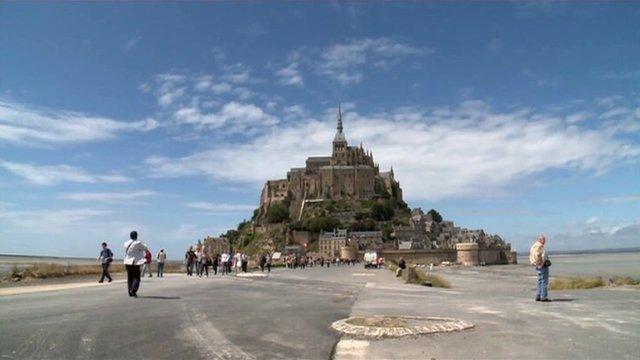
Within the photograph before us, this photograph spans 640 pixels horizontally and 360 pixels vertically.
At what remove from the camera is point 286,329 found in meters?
8.38

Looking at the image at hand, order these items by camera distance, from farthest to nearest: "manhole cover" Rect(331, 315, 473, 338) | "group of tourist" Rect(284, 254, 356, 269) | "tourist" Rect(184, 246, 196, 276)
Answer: "group of tourist" Rect(284, 254, 356, 269) → "tourist" Rect(184, 246, 196, 276) → "manhole cover" Rect(331, 315, 473, 338)

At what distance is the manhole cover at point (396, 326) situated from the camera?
25.4ft

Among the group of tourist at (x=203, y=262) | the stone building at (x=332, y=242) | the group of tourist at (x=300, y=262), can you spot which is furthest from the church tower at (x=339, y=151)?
the group of tourist at (x=203, y=262)

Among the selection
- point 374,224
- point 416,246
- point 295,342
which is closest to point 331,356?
point 295,342

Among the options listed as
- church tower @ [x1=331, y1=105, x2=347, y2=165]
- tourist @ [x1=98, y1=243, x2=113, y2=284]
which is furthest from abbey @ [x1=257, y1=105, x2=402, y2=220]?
tourist @ [x1=98, y1=243, x2=113, y2=284]

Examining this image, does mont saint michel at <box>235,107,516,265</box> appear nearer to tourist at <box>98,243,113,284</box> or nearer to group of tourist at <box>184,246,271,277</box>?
group of tourist at <box>184,246,271,277</box>

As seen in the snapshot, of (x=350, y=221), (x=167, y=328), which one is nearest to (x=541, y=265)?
(x=167, y=328)

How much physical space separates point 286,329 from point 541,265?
25.0 ft

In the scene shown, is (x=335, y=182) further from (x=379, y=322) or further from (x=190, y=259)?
(x=379, y=322)

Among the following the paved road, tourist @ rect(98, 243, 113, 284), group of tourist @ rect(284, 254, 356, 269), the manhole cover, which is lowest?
group of tourist @ rect(284, 254, 356, 269)

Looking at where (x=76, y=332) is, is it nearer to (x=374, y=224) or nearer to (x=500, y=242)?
(x=374, y=224)

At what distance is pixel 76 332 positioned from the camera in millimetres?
7719

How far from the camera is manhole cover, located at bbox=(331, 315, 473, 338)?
304 inches

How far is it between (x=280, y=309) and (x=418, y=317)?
2.94 m
